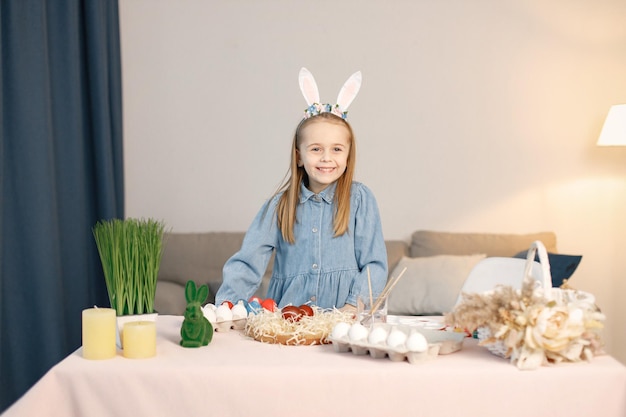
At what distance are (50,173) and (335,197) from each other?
6.54 feet

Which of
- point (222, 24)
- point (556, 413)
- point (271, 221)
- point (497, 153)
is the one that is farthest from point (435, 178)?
point (556, 413)

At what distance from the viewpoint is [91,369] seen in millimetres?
1465

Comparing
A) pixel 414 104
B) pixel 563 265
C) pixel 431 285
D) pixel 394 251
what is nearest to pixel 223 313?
pixel 431 285

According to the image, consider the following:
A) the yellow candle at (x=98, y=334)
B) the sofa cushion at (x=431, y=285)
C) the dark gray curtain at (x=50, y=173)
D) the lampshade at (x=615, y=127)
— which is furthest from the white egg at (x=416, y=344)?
the lampshade at (x=615, y=127)

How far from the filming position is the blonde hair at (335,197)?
2.18 metres

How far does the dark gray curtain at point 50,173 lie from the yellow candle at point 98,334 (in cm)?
201

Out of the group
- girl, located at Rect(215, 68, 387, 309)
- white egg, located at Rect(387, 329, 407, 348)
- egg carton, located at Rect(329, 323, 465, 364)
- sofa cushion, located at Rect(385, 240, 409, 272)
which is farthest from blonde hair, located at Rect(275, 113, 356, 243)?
sofa cushion, located at Rect(385, 240, 409, 272)

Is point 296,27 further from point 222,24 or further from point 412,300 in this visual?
point 412,300

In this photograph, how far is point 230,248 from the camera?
13.6 feet

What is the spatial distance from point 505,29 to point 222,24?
1679 mm

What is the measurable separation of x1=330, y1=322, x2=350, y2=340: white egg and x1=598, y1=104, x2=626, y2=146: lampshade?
2.96 metres

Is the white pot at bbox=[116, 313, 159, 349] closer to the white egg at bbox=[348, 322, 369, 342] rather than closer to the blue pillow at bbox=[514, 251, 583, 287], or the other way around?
the white egg at bbox=[348, 322, 369, 342]

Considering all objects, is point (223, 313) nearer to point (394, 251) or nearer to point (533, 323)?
point (533, 323)

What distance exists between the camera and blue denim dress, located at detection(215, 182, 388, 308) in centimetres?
218
